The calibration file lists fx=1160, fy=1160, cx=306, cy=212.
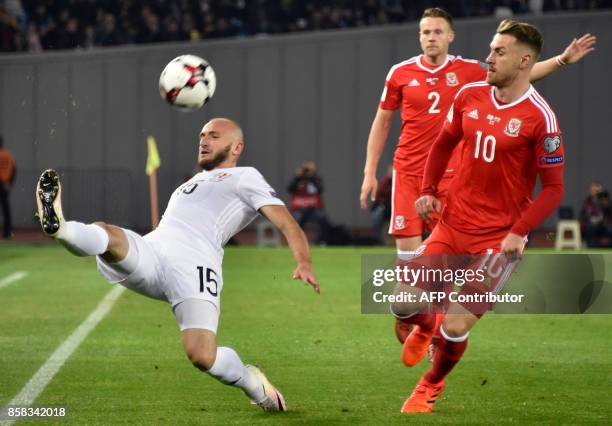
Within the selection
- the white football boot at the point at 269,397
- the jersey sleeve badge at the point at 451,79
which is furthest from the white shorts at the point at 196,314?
the jersey sleeve badge at the point at 451,79

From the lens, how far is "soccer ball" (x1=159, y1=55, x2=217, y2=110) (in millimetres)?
8898

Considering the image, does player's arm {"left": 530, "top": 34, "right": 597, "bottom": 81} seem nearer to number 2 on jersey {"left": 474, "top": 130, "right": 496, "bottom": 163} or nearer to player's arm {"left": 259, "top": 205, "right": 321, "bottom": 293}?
number 2 on jersey {"left": 474, "top": 130, "right": 496, "bottom": 163}

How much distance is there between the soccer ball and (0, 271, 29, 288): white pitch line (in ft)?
23.2

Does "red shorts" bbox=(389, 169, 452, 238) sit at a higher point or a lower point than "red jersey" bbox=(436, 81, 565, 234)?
lower

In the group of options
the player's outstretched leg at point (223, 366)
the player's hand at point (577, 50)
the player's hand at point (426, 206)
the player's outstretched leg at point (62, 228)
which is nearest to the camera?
the player's outstretched leg at point (62, 228)

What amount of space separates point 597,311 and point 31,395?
7.56 metres

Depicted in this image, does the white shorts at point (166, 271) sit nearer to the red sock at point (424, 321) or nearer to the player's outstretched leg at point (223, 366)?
the player's outstretched leg at point (223, 366)

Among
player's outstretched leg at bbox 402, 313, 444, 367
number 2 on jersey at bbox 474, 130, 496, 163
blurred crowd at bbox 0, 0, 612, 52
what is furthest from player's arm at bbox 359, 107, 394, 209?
blurred crowd at bbox 0, 0, 612, 52

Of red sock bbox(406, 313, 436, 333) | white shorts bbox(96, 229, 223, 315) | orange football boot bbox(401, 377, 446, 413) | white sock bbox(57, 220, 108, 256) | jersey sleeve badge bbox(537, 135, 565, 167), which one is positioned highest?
jersey sleeve badge bbox(537, 135, 565, 167)

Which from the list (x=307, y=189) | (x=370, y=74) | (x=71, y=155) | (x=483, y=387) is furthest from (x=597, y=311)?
(x=71, y=155)

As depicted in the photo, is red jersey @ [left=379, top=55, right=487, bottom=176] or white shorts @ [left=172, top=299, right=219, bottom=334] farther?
red jersey @ [left=379, top=55, right=487, bottom=176]

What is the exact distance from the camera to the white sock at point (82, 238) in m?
6.11

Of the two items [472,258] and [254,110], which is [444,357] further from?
[254,110]

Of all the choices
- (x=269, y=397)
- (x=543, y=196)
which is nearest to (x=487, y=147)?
(x=543, y=196)
